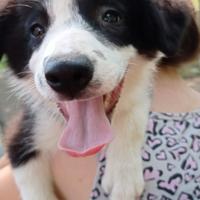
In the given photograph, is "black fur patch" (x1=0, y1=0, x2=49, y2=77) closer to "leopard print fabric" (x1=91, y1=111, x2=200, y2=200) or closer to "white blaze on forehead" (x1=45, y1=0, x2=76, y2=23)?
"white blaze on forehead" (x1=45, y1=0, x2=76, y2=23)

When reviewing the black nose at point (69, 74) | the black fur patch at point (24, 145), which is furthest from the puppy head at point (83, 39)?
the black fur patch at point (24, 145)

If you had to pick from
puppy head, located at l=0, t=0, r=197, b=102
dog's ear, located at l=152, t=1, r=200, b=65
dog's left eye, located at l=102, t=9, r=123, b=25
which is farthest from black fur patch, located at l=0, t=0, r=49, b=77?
dog's ear, located at l=152, t=1, r=200, b=65

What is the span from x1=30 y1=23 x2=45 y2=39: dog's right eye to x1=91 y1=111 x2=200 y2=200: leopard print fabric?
380 mm

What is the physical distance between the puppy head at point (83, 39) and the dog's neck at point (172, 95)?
9 centimetres

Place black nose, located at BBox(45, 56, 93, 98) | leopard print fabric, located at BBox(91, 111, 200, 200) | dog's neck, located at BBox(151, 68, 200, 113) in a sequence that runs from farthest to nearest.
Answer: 1. dog's neck, located at BBox(151, 68, 200, 113)
2. leopard print fabric, located at BBox(91, 111, 200, 200)
3. black nose, located at BBox(45, 56, 93, 98)

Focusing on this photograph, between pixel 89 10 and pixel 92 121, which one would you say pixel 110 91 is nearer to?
pixel 92 121

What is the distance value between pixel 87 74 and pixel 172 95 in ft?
1.30

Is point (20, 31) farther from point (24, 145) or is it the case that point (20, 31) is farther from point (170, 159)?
point (170, 159)

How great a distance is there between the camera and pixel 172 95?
1850 mm

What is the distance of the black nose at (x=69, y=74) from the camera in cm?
148

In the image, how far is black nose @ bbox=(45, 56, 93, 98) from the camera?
4.86 ft

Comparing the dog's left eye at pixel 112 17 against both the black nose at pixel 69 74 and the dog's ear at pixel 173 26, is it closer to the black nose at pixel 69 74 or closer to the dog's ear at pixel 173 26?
the dog's ear at pixel 173 26

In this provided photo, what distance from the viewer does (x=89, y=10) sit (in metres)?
1.71

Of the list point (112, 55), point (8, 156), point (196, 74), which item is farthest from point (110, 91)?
point (196, 74)
